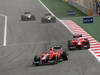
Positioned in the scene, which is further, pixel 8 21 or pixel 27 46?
pixel 8 21

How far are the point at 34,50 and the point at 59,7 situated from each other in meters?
33.2

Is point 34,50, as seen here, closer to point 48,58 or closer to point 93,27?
point 48,58

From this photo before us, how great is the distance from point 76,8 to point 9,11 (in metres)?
12.3

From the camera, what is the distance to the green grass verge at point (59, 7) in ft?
185

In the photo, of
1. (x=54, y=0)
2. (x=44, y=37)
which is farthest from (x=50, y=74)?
(x=54, y=0)

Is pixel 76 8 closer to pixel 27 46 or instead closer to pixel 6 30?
pixel 6 30

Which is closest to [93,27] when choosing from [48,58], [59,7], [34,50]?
[34,50]

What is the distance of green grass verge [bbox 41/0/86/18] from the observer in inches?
2219

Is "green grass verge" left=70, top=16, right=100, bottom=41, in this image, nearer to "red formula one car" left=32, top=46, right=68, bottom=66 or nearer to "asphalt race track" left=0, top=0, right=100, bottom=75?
"asphalt race track" left=0, top=0, right=100, bottom=75

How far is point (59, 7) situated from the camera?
64.8 meters

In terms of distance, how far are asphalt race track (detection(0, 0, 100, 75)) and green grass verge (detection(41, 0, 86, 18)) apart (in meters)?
2.88

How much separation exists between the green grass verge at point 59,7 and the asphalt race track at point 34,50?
288 centimetres

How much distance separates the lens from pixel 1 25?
4841 cm

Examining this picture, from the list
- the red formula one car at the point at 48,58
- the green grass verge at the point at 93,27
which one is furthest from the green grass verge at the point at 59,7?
the red formula one car at the point at 48,58
